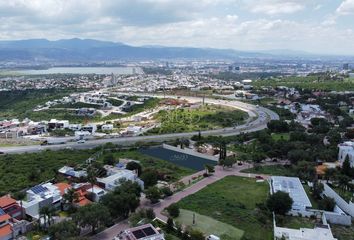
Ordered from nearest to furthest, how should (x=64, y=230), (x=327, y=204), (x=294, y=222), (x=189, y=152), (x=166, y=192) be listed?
1. (x=64, y=230)
2. (x=294, y=222)
3. (x=327, y=204)
4. (x=166, y=192)
5. (x=189, y=152)

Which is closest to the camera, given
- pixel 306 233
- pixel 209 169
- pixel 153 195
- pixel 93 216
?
pixel 93 216

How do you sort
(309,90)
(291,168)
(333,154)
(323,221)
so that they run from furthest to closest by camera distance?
(309,90) → (333,154) → (291,168) → (323,221)

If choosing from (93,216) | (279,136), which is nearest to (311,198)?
(93,216)

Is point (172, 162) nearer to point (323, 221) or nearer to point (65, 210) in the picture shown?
point (65, 210)

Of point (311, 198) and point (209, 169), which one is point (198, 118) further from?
point (311, 198)

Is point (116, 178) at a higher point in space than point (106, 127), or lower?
higher

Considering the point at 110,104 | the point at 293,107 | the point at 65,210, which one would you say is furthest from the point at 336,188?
the point at 110,104
